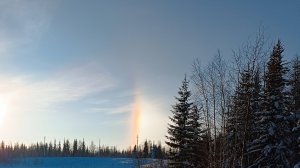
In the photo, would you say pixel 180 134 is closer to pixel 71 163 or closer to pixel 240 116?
pixel 240 116

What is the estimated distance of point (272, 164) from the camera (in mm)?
28953

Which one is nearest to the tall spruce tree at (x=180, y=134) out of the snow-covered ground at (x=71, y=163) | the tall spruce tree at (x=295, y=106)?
the tall spruce tree at (x=295, y=106)

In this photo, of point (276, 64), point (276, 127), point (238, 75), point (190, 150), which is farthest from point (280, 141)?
point (190, 150)

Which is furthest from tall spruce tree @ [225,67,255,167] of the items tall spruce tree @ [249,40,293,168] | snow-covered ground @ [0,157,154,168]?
snow-covered ground @ [0,157,154,168]

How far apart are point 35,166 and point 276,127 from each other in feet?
430

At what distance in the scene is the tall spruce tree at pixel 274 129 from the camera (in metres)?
29.0

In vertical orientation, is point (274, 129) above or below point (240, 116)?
below

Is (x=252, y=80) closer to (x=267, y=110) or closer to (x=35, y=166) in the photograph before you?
(x=267, y=110)

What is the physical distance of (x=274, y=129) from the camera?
29.0 m

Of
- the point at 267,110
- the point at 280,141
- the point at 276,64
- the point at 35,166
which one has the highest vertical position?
the point at 276,64

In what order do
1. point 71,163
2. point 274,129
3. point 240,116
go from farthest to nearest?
1. point 71,163
2. point 274,129
3. point 240,116

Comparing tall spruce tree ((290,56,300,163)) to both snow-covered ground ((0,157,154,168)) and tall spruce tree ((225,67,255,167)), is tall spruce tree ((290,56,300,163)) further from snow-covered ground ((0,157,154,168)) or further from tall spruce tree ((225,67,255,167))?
snow-covered ground ((0,157,154,168))

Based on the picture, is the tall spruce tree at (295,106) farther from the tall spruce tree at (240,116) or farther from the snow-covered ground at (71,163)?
the snow-covered ground at (71,163)

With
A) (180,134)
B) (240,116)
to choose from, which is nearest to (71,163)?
(180,134)
